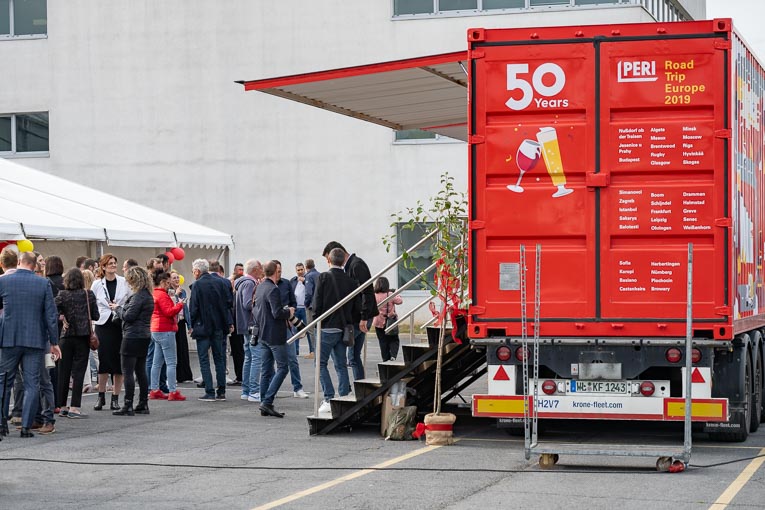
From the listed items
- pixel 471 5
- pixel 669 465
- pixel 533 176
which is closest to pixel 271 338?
pixel 533 176

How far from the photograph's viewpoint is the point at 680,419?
10.7m

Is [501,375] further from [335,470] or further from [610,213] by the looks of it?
[335,470]

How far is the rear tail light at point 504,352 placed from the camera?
11219mm

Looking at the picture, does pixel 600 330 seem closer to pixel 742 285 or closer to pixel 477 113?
pixel 742 285

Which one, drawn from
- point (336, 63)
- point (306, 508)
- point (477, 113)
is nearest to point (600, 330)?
point (477, 113)

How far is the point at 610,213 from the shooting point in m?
10.9

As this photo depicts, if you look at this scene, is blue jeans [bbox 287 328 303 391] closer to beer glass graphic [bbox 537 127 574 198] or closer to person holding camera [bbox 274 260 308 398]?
person holding camera [bbox 274 260 308 398]

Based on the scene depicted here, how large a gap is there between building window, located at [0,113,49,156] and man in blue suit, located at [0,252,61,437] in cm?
2399

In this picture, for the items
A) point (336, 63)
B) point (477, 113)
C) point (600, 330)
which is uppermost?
point (336, 63)

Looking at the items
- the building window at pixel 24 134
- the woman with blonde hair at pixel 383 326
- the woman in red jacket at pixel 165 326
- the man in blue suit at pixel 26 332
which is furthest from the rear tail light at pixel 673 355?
the building window at pixel 24 134

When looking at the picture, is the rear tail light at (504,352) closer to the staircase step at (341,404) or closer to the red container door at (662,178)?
the red container door at (662,178)

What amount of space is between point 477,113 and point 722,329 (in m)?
2.73

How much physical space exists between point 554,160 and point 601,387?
77.2 inches

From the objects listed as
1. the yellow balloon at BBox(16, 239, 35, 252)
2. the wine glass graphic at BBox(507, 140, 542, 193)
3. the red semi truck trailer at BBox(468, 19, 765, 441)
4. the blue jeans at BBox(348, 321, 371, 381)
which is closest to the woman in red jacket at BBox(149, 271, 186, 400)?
the blue jeans at BBox(348, 321, 371, 381)
